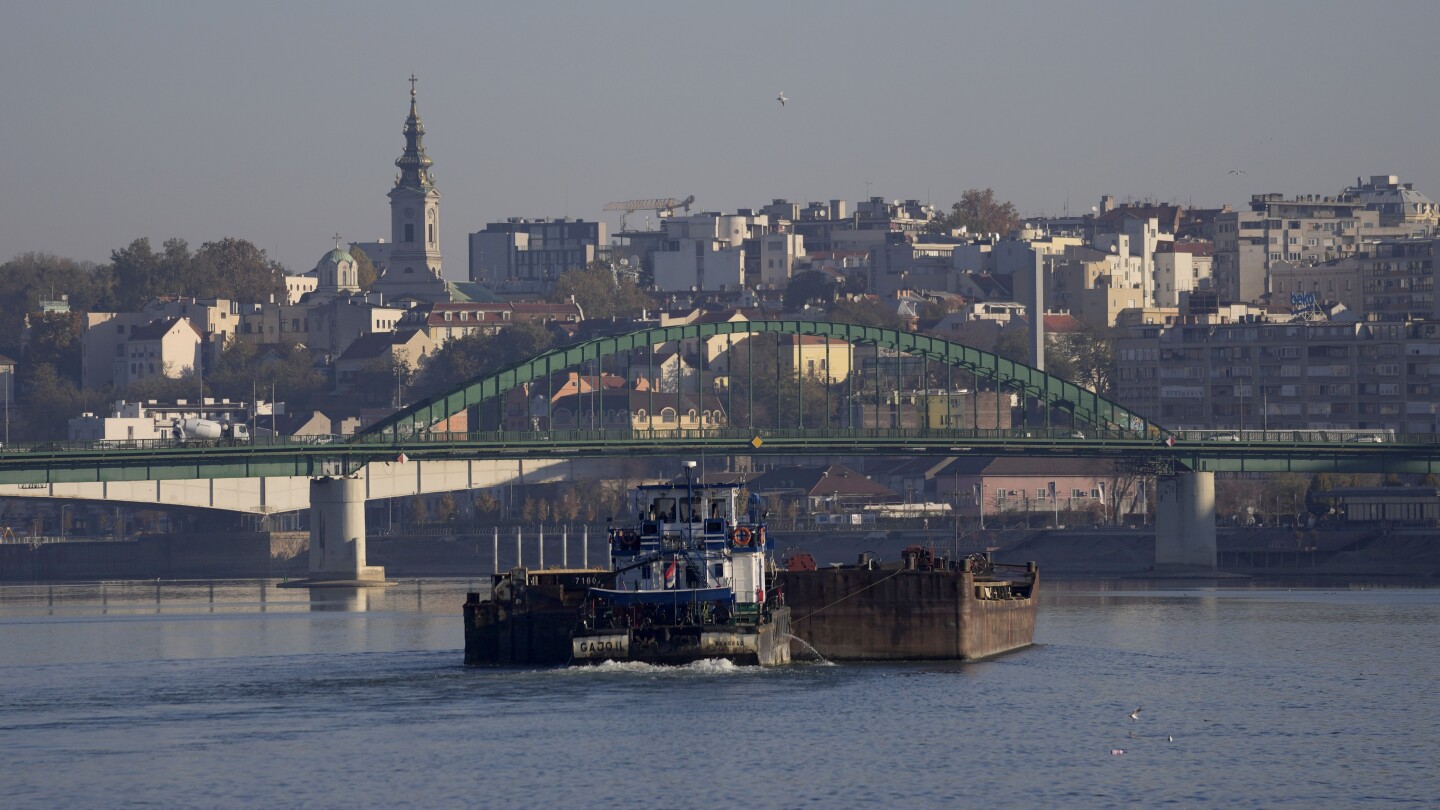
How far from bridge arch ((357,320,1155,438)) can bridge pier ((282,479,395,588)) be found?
10.6m

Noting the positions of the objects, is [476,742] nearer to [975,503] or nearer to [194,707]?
[194,707]

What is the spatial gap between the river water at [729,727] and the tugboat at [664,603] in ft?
2.90

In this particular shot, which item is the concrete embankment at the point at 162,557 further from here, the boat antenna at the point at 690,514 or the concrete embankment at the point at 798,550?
the boat antenna at the point at 690,514

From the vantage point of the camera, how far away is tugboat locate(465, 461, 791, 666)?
75.3 metres

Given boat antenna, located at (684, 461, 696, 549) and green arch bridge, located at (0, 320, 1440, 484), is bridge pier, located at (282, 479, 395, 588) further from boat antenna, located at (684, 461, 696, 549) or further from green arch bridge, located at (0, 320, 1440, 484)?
boat antenna, located at (684, 461, 696, 549)

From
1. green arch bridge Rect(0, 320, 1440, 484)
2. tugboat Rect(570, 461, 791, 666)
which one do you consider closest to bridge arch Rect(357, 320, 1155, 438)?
green arch bridge Rect(0, 320, 1440, 484)

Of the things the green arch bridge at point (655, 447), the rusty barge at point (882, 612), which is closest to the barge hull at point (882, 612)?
the rusty barge at point (882, 612)

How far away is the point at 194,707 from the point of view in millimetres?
73062

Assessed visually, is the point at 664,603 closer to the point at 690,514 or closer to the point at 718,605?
the point at 718,605

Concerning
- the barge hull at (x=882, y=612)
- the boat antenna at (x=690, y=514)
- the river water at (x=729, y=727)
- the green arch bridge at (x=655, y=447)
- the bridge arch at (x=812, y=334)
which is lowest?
the river water at (x=729, y=727)

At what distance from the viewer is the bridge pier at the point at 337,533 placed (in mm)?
148875

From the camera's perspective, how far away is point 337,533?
491 feet

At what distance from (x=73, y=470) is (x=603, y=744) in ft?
272

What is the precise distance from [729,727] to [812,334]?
343 feet
